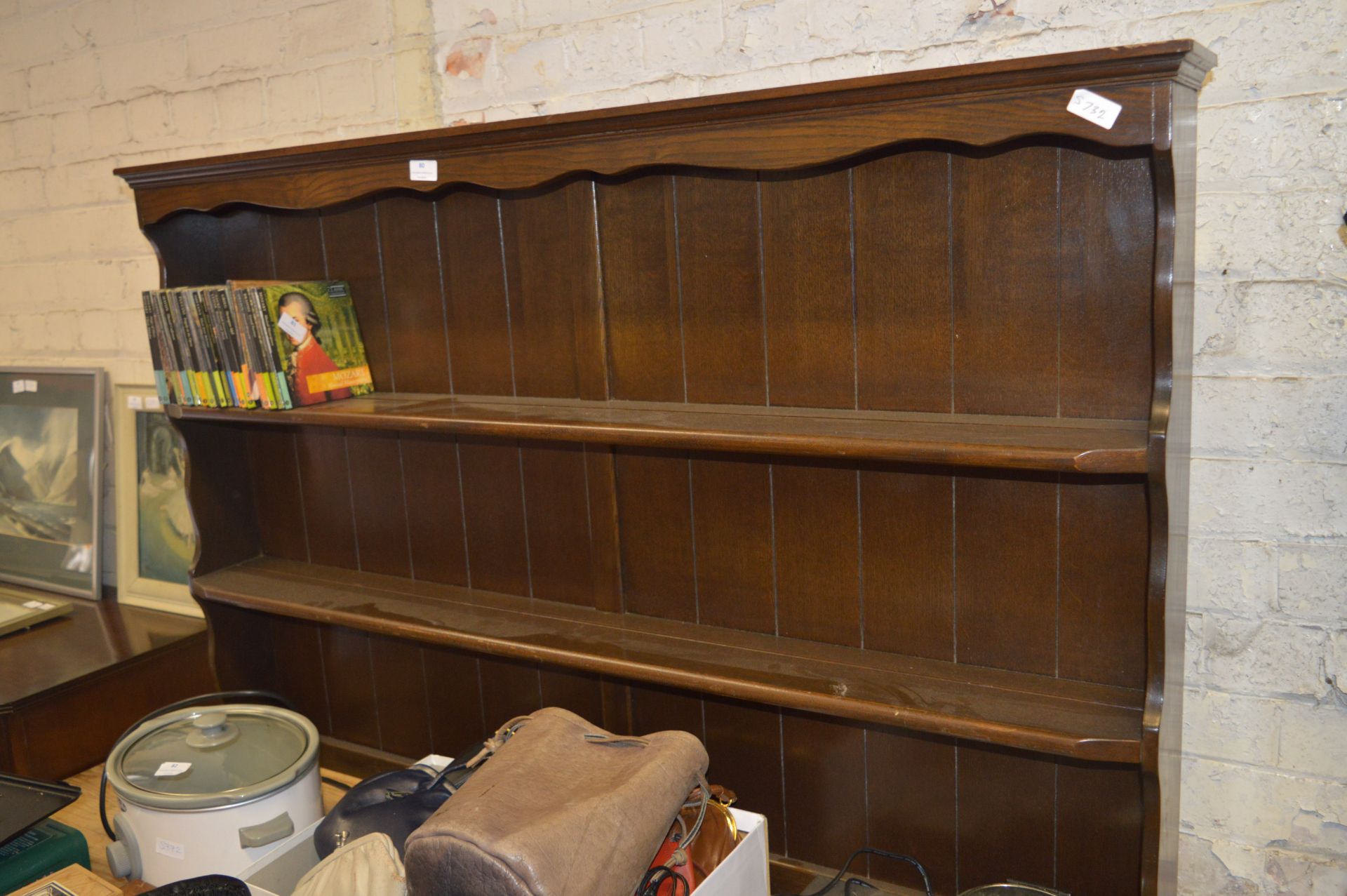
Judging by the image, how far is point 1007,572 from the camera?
143 centimetres

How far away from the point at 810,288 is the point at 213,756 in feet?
3.87

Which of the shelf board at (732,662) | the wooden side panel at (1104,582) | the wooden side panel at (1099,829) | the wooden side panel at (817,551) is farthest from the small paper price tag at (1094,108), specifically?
the wooden side panel at (1099,829)

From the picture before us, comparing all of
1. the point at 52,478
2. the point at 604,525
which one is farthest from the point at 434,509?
the point at 52,478

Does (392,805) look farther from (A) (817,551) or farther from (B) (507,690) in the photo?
(A) (817,551)

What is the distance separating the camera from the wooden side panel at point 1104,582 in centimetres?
134

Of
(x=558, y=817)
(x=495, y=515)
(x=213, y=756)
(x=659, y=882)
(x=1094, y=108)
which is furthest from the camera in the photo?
(x=495, y=515)

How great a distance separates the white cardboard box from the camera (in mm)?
1371

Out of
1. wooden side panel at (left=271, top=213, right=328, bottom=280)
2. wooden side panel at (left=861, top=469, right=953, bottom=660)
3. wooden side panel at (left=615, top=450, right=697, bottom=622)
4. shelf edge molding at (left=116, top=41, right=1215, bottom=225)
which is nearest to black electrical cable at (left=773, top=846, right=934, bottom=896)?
wooden side panel at (left=861, top=469, right=953, bottom=660)

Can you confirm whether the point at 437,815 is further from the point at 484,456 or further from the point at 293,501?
the point at 293,501

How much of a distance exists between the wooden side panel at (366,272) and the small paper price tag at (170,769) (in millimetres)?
731

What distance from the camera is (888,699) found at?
137cm

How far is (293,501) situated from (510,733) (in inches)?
34.6

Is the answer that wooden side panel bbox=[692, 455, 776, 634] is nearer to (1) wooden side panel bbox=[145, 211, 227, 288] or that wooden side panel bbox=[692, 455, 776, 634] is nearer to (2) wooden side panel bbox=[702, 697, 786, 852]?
(2) wooden side panel bbox=[702, 697, 786, 852]

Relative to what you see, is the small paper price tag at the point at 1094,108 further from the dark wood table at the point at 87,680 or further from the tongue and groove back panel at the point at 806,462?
the dark wood table at the point at 87,680
